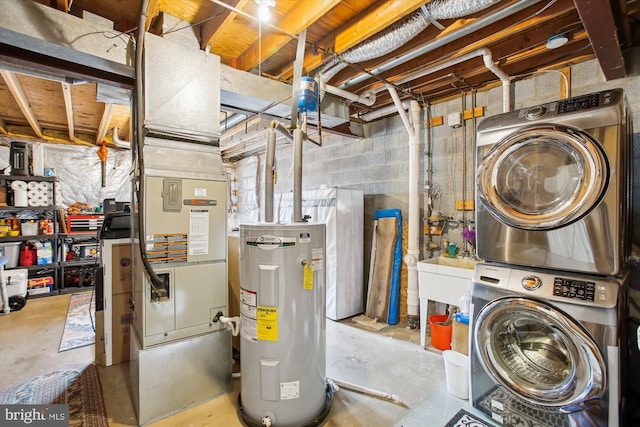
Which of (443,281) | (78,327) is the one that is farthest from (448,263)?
(78,327)

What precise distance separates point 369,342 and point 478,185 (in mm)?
1943

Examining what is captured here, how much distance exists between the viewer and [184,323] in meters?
2.03

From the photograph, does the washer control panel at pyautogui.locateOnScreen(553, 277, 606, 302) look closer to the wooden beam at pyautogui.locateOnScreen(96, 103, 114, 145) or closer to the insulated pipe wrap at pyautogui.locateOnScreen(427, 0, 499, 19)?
the insulated pipe wrap at pyautogui.locateOnScreen(427, 0, 499, 19)

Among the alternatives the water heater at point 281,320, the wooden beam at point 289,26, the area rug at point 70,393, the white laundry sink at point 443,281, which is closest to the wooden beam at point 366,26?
the wooden beam at point 289,26

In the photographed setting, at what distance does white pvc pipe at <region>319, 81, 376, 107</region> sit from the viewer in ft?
9.04

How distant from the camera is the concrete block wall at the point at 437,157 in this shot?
2.43 m

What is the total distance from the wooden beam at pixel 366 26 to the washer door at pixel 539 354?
181 cm

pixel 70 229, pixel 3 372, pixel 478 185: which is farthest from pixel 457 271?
pixel 70 229

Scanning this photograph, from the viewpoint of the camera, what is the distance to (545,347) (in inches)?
68.6

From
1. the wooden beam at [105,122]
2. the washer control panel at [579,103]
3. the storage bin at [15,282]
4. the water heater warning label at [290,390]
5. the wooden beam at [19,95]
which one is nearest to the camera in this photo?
the washer control panel at [579,103]

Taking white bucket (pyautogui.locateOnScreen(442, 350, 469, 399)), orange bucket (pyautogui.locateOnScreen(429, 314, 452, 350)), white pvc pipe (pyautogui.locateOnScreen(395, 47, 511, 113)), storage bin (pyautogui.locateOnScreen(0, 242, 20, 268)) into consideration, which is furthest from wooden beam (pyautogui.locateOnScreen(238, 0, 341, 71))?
storage bin (pyautogui.locateOnScreen(0, 242, 20, 268))

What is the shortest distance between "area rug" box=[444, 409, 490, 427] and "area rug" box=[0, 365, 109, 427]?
2.15 metres

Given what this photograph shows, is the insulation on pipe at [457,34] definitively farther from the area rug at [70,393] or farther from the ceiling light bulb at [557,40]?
the area rug at [70,393]

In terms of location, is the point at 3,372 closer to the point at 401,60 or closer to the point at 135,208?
the point at 135,208
